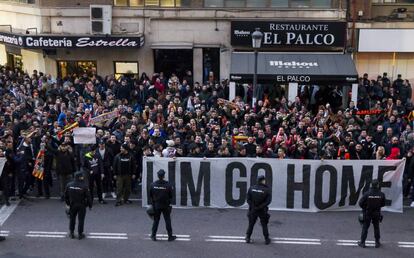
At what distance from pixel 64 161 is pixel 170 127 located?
3.38m

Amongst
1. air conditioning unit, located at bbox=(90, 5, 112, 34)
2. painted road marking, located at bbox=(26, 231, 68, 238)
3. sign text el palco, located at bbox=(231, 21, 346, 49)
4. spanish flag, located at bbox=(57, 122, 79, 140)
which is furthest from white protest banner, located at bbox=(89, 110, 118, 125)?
sign text el palco, located at bbox=(231, 21, 346, 49)

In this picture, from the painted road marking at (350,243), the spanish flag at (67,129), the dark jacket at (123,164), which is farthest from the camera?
the spanish flag at (67,129)

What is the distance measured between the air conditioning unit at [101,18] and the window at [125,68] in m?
1.64

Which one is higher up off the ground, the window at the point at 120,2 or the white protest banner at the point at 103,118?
the window at the point at 120,2

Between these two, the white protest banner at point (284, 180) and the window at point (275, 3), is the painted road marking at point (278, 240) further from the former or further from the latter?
the window at point (275, 3)

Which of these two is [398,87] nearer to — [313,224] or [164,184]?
[313,224]

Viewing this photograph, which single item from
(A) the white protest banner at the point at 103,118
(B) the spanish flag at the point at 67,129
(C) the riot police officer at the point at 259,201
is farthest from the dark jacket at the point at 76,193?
(A) the white protest banner at the point at 103,118

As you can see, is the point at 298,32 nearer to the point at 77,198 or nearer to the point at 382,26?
the point at 382,26

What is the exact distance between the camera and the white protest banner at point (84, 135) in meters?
15.4

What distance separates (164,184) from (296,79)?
34.5 ft

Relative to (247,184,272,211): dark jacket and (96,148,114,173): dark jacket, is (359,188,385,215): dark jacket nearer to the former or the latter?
(247,184,272,211): dark jacket

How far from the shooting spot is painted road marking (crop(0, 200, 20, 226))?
13291mm

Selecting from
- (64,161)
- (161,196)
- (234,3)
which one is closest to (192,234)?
(161,196)

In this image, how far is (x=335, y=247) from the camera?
11828 millimetres
